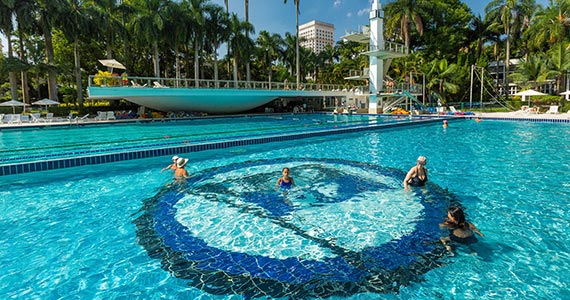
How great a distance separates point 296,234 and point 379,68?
28.6m

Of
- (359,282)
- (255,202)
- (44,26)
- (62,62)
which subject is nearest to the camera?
(359,282)

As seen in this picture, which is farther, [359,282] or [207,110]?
[207,110]

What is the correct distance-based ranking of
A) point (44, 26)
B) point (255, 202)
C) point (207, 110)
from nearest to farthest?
point (255, 202), point (44, 26), point (207, 110)

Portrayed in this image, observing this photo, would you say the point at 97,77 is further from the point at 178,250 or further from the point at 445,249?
the point at 445,249

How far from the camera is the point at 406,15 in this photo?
36.4m

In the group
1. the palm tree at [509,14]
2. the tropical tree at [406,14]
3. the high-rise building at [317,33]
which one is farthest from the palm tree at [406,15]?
the high-rise building at [317,33]

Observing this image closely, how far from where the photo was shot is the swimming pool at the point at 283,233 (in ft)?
12.2

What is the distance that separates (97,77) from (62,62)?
17.7 m

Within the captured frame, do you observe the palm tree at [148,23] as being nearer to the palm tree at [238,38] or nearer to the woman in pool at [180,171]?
the palm tree at [238,38]

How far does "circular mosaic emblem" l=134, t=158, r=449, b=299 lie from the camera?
3.84 m

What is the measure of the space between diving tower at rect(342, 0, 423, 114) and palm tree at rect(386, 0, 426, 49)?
716 centimetres

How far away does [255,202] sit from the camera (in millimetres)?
6504

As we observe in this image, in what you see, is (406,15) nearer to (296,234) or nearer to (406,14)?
(406,14)

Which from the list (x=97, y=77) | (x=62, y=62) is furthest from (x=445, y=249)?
(x=62, y=62)
